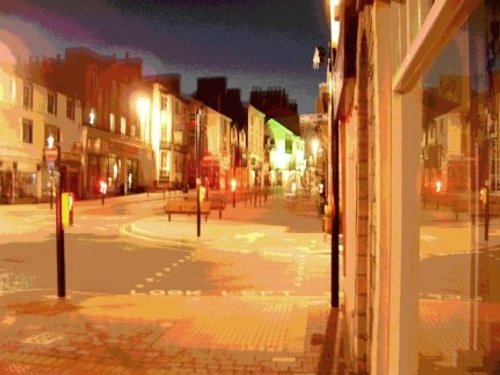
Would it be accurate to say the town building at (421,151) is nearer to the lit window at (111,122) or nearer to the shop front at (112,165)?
the shop front at (112,165)

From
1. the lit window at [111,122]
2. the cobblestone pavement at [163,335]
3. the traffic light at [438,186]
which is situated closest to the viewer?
the traffic light at [438,186]

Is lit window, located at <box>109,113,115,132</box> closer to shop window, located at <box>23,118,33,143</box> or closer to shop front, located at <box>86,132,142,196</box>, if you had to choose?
shop front, located at <box>86,132,142,196</box>

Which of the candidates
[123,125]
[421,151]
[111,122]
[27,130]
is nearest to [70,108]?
[27,130]

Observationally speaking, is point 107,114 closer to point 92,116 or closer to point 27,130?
point 92,116

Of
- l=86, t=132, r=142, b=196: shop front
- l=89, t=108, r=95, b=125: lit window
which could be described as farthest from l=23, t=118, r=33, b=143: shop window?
l=89, t=108, r=95, b=125: lit window

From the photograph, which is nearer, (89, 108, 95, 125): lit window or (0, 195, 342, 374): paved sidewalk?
(0, 195, 342, 374): paved sidewalk

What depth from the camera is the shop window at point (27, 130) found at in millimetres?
40844

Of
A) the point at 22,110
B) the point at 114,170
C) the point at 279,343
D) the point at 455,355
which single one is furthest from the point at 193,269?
the point at 114,170

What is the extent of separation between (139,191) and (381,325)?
55598mm

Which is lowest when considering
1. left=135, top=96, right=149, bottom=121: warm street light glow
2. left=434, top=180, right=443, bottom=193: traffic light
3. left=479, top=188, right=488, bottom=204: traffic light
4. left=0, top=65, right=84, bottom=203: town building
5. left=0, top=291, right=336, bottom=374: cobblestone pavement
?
left=0, top=291, right=336, bottom=374: cobblestone pavement

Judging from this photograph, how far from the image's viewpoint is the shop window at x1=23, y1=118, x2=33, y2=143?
40.8 meters

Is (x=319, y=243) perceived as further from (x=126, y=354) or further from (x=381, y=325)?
(x=381, y=325)

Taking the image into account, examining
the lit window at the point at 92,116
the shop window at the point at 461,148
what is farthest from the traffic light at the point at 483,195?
the lit window at the point at 92,116

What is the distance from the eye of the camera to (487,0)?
95.0 inches
